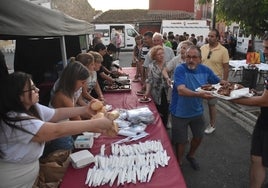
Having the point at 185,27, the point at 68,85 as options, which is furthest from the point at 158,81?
the point at 185,27

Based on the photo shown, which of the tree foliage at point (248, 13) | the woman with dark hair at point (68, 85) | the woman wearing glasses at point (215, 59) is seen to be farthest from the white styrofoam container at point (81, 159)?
the tree foliage at point (248, 13)

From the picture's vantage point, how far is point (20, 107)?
1729 millimetres

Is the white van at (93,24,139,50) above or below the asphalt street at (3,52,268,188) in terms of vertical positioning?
above

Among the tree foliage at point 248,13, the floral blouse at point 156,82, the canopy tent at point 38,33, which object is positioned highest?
the tree foliage at point 248,13

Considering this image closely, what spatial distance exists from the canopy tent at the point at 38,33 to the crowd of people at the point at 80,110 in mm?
480

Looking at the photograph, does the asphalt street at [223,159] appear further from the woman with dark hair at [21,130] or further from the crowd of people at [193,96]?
the woman with dark hair at [21,130]

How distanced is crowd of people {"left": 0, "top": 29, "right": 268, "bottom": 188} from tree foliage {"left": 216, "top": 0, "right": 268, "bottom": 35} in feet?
1.41

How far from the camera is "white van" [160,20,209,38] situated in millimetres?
18938

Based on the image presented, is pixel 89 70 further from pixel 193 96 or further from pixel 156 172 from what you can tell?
pixel 156 172

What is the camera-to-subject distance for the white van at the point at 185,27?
18938 millimetres

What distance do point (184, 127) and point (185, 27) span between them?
16.8 metres

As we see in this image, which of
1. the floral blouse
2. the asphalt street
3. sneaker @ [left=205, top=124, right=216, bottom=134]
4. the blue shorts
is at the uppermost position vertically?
the floral blouse

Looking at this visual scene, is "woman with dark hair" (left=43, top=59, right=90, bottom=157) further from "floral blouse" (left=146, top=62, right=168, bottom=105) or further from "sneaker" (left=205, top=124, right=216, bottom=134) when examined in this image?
"sneaker" (left=205, top=124, right=216, bottom=134)

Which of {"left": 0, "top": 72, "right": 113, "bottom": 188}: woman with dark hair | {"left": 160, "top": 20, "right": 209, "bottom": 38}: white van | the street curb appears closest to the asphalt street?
the street curb
